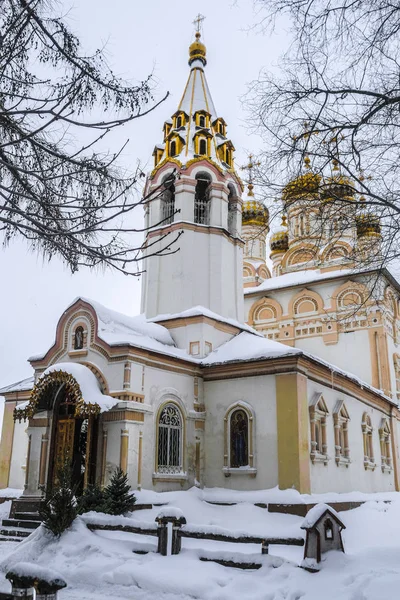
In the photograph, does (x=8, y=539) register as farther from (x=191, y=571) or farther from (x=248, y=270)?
(x=248, y=270)

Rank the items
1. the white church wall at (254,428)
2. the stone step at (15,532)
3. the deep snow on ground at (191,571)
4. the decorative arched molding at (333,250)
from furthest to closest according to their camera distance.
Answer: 1. the white church wall at (254,428)
2. the stone step at (15,532)
3. the decorative arched molding at (333,250)
4. the deep snow on ground at (191,571)

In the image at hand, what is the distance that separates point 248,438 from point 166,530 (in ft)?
17.8

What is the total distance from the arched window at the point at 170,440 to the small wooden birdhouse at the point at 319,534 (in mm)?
5970

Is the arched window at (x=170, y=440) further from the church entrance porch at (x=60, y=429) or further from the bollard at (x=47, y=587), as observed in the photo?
the bollard at (x=47, y=587)

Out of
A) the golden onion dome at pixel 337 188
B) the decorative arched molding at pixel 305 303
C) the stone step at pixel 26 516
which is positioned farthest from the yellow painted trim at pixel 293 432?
the decorative arched molding at pixel 305 303

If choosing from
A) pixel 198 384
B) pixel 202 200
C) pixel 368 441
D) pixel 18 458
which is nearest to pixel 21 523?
pixel 198 384

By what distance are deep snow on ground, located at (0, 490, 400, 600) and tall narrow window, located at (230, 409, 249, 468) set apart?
3.46 m

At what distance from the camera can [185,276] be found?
15.8 metres

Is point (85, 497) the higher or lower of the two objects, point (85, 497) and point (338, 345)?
the lower

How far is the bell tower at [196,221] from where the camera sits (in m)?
15.8

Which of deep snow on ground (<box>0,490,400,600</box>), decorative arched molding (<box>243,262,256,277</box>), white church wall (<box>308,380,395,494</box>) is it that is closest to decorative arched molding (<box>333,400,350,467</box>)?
white church wall (<box>308,380,395,494</box>)

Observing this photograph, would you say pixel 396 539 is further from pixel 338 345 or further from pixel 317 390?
pixel 338 345

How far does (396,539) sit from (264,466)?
3109 millimetres

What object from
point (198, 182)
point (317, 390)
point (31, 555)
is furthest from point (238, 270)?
point (31, 555)
